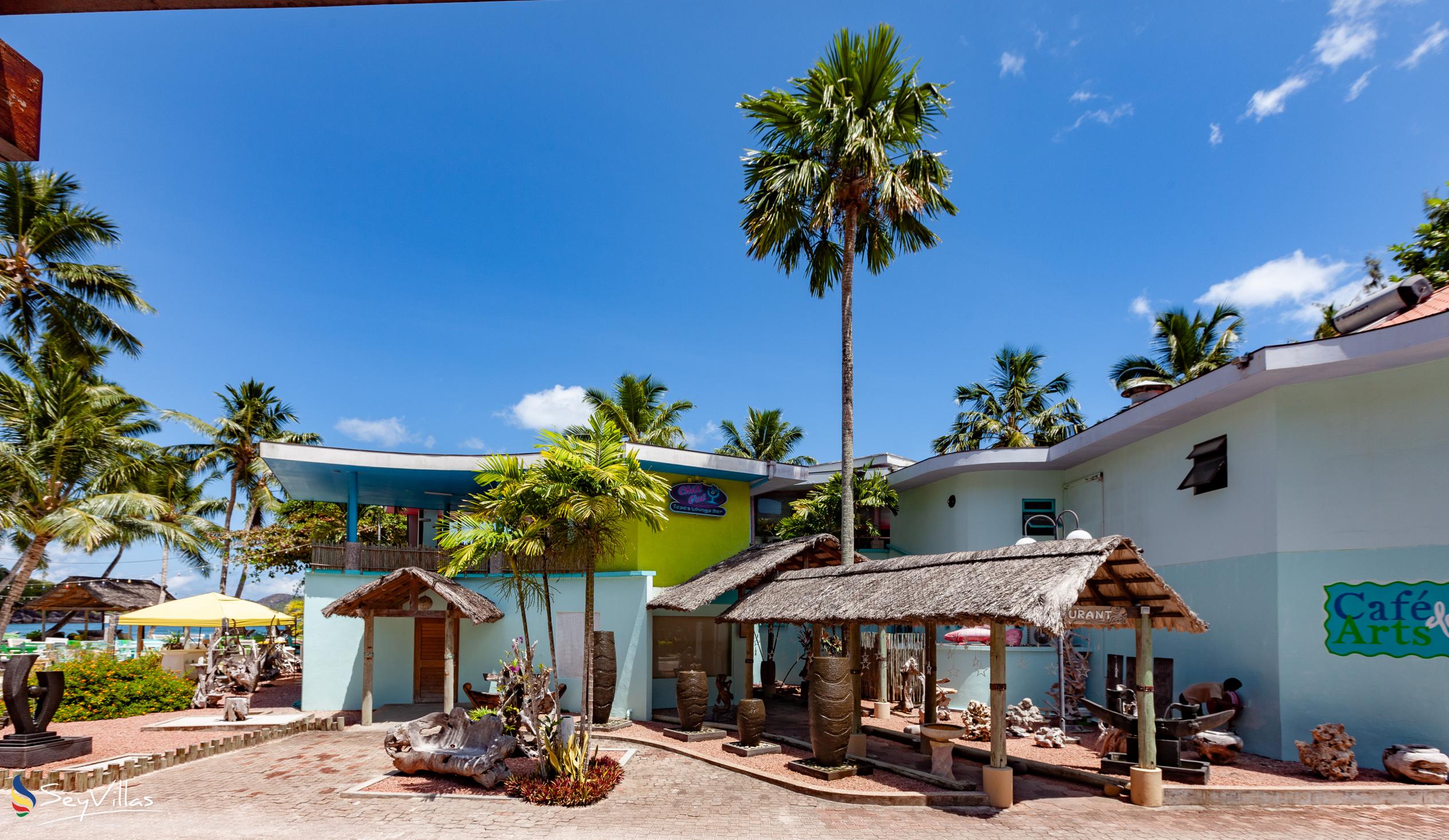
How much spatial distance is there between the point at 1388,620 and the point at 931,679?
6.89m

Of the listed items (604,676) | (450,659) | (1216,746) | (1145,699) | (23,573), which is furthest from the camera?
(23,573)

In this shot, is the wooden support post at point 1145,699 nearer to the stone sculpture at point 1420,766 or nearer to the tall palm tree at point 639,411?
the stone sculpture at point 1420,766

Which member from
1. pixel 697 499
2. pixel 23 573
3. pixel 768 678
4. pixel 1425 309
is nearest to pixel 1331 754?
pixel 1425 309

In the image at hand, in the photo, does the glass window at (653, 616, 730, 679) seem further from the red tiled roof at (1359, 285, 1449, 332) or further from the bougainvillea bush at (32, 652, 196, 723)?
the red tiled roof at (1359, 285, 1449, 332)

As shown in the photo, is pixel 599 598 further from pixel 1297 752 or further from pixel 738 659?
pixel 1297 752

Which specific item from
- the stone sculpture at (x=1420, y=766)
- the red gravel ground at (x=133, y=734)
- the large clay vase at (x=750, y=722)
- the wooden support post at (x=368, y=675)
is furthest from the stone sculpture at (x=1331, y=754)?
the red gravel ground at (x=133, y=734)

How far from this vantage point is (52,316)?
22609 mm

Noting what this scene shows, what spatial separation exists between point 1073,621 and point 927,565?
2427 mm

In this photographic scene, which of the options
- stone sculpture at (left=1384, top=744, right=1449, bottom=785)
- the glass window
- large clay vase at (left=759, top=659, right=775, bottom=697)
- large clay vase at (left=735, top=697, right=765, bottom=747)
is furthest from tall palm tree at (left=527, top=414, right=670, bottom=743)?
stone sculpture at (left=1384, top=744, right=1449, bottom=785)

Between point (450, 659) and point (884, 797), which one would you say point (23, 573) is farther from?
point (884, 797)

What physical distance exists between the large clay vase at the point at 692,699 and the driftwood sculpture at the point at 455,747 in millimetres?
3755

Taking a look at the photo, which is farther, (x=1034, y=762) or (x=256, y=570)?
(x=256, y=570)

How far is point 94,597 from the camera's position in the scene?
3150cm

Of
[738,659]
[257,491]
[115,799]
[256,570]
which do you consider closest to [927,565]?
[738,659]
